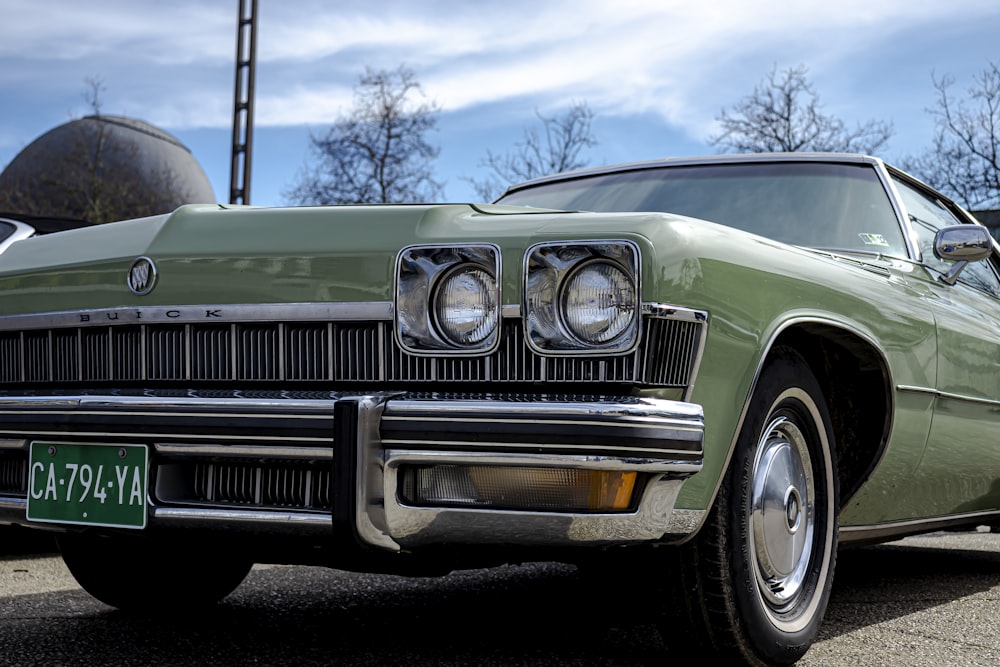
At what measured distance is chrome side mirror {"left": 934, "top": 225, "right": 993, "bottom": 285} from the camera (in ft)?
12.9

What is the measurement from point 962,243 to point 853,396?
906mm

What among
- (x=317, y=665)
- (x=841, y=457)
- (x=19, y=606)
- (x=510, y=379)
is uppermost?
(x=510, y=379)

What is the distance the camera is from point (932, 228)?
176 inches

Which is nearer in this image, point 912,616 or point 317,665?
point 317,665

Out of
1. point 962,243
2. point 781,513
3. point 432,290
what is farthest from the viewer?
point 962,243

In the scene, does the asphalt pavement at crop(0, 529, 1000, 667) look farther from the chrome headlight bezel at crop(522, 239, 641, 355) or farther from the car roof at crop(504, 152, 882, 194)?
the car roof at crop(504, 152, 882, 194)

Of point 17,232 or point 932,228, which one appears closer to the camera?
point 932,228

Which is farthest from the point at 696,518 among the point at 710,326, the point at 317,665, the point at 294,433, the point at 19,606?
the point at 19,606

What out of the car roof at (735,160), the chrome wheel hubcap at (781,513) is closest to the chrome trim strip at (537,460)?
the chrome wheel hubcap at (781,513)

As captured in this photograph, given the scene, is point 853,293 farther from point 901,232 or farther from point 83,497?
point 83,497

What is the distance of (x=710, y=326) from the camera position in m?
2.47

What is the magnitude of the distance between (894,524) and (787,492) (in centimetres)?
92

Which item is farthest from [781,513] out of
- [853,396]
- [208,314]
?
[208,314]

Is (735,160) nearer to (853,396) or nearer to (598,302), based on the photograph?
(853,396)
